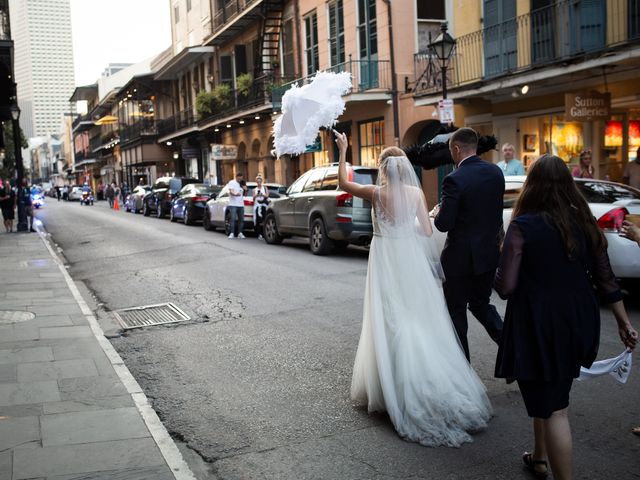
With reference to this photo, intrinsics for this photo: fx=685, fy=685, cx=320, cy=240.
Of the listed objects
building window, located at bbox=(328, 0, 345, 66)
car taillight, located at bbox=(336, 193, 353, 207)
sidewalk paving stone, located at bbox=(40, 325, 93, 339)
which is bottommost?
sidewalk paving stone, located at bbox=(40, 325, 93, 339)

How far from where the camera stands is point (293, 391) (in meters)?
5.48

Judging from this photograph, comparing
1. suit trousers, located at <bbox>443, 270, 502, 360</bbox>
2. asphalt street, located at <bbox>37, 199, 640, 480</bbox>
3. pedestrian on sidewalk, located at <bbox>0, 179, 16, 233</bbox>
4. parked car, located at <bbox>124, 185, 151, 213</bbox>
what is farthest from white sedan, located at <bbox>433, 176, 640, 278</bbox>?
parked car, located at <bbox>124, 185, 151, 213</bbox>

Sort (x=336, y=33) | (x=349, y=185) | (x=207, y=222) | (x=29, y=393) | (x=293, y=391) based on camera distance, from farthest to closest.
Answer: (x=336, y=33), (x=207, y=222), (x=293, y=391), (x=29, y=393), (x=349, y=185)

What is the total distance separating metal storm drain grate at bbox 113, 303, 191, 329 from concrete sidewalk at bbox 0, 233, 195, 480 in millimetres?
483

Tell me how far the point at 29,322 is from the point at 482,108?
14688 millimetres

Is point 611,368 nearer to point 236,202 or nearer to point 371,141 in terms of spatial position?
point 236,202

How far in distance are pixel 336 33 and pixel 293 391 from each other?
21912 millimetres

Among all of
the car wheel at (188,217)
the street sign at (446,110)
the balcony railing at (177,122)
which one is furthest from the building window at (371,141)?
the balcony railing at (177,122)

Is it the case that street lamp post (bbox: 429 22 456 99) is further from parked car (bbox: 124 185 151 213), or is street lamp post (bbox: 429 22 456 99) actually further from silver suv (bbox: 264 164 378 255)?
parked car (bbox: 124 185 151 213)

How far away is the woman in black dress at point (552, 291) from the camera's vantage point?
11.3ft

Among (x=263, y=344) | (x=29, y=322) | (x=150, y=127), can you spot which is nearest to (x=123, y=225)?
(x=29, y=322)

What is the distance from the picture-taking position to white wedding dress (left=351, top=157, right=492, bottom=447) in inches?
172

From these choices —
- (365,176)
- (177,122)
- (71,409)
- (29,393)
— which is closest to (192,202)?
(365,176)

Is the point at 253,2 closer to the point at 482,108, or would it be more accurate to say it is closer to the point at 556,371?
the point at 482,108
